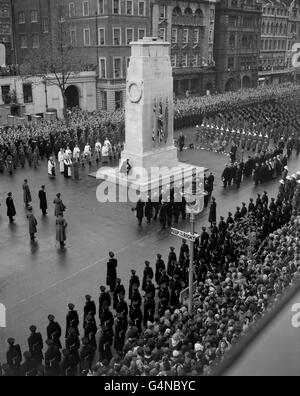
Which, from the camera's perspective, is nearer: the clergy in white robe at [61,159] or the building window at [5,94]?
the clergy in white robe at [61,159]

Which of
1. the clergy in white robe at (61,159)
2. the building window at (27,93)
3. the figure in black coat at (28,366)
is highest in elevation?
the building window at (27,93)

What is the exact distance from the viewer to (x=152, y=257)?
43.9 ft

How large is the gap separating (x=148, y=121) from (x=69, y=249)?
7.87 m

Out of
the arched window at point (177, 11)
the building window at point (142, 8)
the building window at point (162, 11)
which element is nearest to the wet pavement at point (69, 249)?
the building window at point (142, 8)

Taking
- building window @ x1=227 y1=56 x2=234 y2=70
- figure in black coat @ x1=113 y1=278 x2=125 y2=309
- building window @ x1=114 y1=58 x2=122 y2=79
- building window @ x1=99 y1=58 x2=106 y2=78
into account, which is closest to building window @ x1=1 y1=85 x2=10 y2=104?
building window @ x1=99 y1=58 x2=106 y2=78

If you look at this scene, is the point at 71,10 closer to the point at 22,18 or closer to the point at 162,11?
the point at 22,18

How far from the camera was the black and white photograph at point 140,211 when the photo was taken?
7.29m

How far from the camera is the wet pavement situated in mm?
10672

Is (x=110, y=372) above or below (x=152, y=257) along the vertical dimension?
above

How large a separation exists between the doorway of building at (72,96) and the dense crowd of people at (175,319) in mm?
31240

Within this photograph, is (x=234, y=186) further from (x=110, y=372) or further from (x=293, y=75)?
(x=293, y=75)

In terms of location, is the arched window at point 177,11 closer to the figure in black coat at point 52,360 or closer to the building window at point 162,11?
the building window at point 162,11
